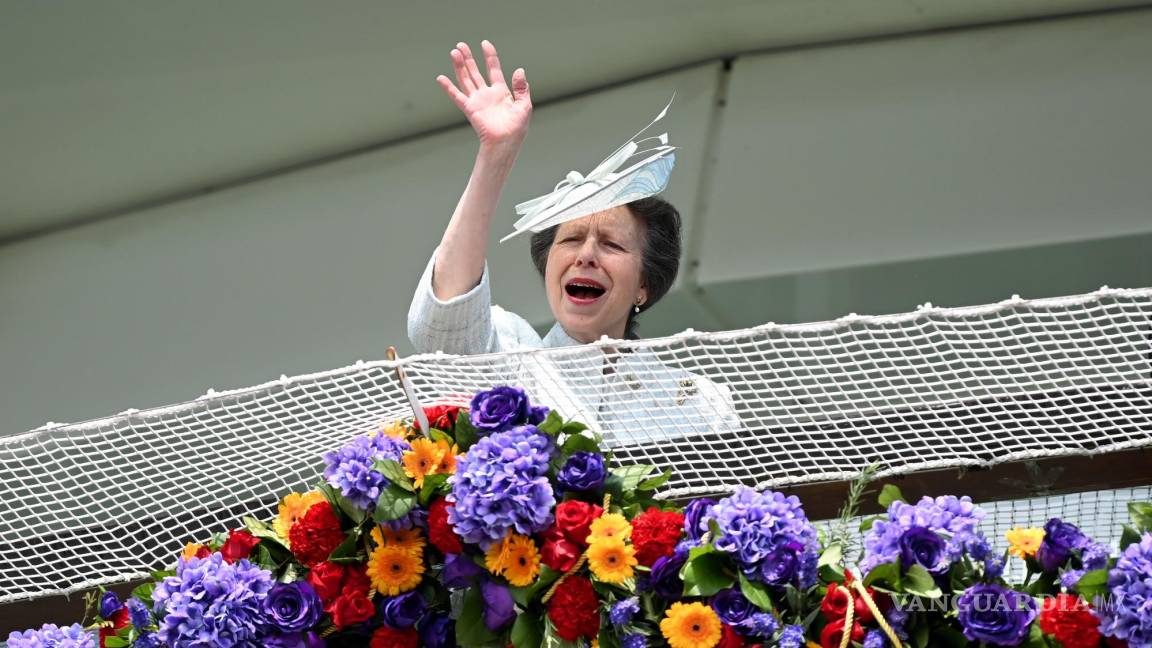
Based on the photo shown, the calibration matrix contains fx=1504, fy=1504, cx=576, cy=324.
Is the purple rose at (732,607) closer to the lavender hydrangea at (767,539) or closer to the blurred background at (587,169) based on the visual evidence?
the lavender hydrangea at (767,539)

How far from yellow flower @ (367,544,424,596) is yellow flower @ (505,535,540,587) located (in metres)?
0.09

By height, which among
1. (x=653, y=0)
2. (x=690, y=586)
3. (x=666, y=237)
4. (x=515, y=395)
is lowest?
(x=690, y=586)

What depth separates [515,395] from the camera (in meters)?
1.25

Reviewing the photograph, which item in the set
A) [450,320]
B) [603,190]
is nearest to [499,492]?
[450,320]

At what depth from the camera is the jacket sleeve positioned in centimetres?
178

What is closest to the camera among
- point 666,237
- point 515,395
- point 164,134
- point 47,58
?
point 515,395

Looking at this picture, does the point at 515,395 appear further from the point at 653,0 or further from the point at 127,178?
the point at 127,178

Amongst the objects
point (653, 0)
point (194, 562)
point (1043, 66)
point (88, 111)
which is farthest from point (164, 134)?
point (194, 562)

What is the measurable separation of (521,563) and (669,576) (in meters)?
0.12

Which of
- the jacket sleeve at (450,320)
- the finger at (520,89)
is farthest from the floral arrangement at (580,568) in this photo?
the finger at (520,89)

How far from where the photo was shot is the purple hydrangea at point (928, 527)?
1.14m

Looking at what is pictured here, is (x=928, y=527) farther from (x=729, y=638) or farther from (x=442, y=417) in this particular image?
(x=442, y=417)

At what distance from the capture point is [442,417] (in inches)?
50.8

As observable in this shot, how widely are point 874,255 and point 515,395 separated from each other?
2.41 m
